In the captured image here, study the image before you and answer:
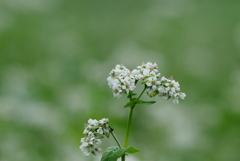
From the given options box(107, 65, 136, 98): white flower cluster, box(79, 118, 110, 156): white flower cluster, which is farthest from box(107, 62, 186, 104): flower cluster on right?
box(79, 118, 110, 156): white flower cluster

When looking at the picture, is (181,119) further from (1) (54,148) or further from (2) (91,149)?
(2) (91,149)

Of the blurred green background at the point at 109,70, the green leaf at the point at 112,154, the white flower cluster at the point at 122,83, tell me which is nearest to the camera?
the green leaf at the point at 112,154

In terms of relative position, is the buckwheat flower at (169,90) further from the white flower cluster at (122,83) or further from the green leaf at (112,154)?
the green leaf at (112,154)

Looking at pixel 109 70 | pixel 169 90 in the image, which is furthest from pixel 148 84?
pixel 109 70

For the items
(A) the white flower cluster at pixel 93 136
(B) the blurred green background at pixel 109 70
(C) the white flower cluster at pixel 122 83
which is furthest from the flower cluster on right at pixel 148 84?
(B) the blurred green background at pixel 109 70

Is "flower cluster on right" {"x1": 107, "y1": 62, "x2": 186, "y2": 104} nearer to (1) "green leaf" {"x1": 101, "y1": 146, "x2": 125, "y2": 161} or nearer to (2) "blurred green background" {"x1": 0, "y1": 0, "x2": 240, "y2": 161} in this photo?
(1) "green leaf" {"x1": 101, "y1": 146, "x2": 125, "y2": 161}

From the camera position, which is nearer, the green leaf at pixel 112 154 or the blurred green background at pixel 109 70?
the green leaf at pixel 112 154
